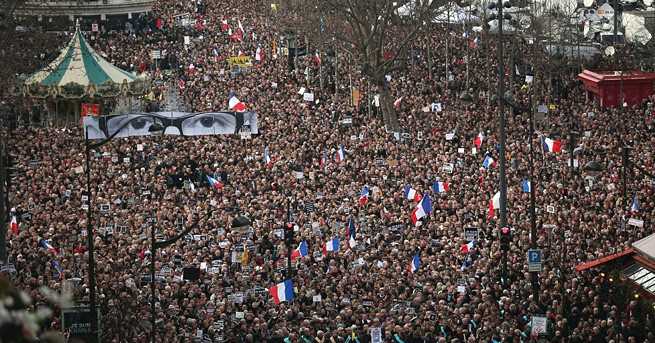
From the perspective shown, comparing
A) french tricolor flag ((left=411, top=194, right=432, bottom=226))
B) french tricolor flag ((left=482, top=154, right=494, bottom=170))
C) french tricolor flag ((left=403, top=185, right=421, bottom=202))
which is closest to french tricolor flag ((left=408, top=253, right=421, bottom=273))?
french tricolor flag ((left=411, top=194, right=432, bottom=226))

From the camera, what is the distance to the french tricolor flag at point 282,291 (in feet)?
83.5

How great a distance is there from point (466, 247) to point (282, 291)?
16.6ft

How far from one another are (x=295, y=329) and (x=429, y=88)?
1164 inches

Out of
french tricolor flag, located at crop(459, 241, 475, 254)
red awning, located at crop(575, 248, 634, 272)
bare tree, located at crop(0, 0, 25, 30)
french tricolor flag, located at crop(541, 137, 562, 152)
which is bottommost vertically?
french tricolor flag, located at crop(459, 241, 475, 254)

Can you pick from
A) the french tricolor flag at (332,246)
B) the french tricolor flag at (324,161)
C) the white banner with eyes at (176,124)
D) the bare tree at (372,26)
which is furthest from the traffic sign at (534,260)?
the bare tree at (372,26)

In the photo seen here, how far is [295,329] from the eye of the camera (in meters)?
24.2

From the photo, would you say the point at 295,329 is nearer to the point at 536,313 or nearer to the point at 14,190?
the point at 536,313

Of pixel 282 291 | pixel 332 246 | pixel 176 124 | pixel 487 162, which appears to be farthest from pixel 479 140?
pixel 282 291

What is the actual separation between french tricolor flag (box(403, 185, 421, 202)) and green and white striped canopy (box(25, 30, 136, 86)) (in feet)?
71.3

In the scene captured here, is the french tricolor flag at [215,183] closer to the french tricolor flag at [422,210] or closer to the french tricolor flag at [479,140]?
the french tricolor flag at [422,210]

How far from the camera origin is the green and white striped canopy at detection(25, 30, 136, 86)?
5231 cm

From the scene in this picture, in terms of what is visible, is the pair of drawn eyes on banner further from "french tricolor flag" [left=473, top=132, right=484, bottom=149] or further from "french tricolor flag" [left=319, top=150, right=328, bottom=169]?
"french tricolor flag" [left=473, top=132, right=484, bottom=149]

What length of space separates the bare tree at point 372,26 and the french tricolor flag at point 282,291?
877 inches

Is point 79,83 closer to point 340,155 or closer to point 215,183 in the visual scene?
point 340,155
